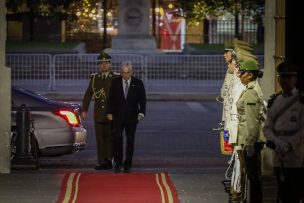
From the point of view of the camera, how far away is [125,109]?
15.8m

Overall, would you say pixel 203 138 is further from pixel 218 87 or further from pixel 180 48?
pixel 180 48

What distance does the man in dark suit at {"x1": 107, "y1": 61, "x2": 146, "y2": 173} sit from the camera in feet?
51.9

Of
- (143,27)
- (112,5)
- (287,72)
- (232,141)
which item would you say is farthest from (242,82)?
(112,5)

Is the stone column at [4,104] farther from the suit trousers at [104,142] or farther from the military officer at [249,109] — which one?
the military officer at [249,109]

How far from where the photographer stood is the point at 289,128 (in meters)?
10.1

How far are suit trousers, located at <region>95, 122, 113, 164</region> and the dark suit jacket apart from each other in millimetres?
535

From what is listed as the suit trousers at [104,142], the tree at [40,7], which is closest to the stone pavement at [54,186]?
the suit trousers at [104,142]

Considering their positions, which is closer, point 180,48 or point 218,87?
point 218,87

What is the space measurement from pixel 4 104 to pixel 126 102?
1.93 m

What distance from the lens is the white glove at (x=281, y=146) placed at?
10.0 meters

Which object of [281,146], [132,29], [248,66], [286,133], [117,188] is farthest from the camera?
[132,29]

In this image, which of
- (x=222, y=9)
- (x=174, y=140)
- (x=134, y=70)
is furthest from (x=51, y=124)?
(x=222, y=9)

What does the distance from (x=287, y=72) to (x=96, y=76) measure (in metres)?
6.86

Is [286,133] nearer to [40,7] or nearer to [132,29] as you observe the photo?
[132,29]
